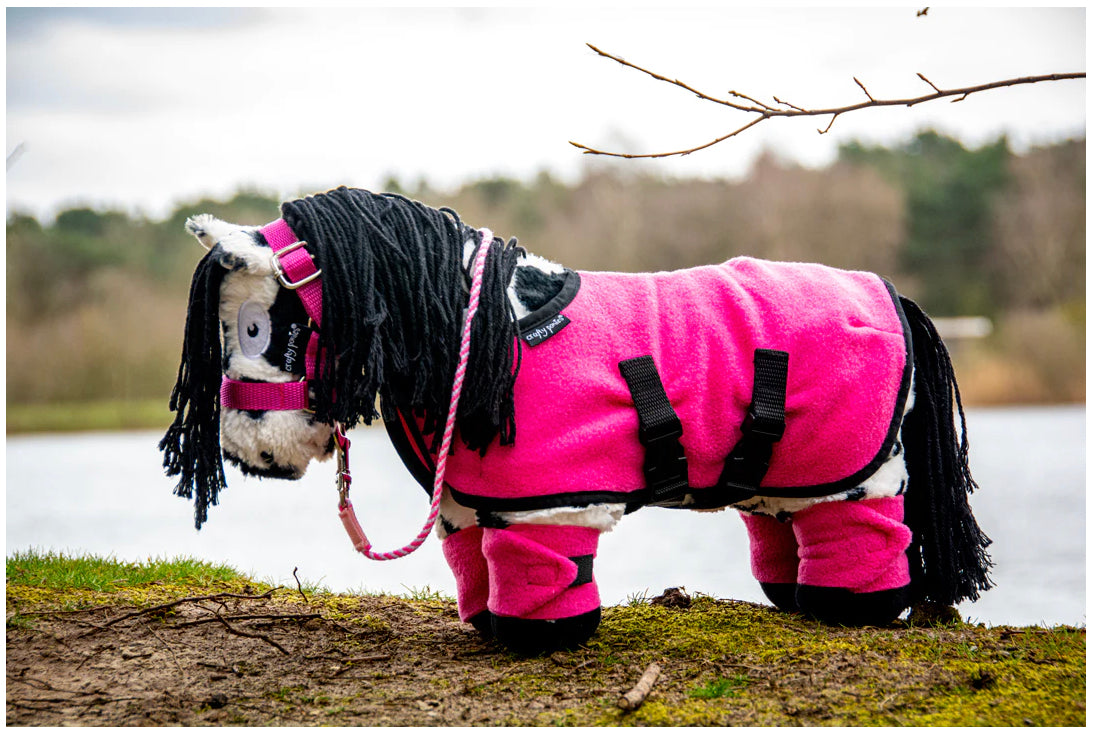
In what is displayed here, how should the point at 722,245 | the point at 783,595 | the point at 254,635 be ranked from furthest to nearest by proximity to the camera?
the point at 722,245 < the point at 783,595 < the point at 254,635

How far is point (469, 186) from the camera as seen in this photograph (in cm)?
890

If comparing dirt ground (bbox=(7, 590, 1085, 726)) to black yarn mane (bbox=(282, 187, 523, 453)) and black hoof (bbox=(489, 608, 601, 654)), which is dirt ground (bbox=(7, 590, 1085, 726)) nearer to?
black hoof (bbox=(489, 608, 601, 654))

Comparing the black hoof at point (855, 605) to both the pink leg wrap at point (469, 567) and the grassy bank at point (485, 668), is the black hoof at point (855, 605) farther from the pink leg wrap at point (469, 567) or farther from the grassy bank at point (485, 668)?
the pink leg wrap at point (469, 567)

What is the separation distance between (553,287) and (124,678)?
868 millimetres

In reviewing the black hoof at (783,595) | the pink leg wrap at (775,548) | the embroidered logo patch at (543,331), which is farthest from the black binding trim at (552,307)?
the black hoof at (783,595)

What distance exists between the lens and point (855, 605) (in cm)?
155

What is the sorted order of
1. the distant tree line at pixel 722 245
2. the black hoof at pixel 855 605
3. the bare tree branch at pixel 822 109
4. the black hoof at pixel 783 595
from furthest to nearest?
the distant tree line at pixel 722 245 < the black hoof at pixel 783 595 < the black hoof at pixel 855 605 < the bare tree branch at pixel 822 109

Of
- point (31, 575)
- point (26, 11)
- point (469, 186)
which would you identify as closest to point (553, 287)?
point (26, 11)

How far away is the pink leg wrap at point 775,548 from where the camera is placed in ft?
5.68

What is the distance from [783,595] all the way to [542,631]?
1.84ft

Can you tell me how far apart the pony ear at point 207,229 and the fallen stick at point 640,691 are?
0.87 m

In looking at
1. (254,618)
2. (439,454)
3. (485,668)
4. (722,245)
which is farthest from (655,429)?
(722,245)

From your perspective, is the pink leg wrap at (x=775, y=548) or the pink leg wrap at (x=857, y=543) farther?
the pink leg wrap at (x=775, y=548)

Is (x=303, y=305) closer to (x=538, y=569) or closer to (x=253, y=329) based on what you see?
(x=253, y=329)
